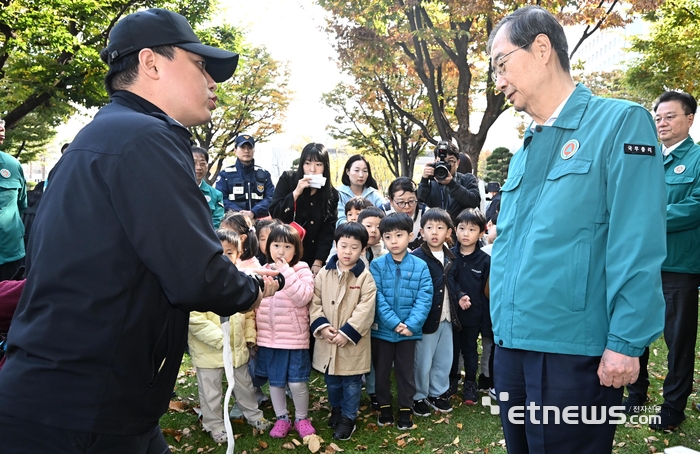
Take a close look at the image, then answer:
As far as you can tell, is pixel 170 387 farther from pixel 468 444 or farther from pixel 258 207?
pixel 258 207

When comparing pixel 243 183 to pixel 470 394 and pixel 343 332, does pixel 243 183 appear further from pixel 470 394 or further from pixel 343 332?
pixel 470 394

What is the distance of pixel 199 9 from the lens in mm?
16688

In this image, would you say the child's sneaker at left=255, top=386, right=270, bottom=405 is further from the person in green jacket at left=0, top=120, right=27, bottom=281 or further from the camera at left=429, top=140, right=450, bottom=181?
the camera at left=429, top=140, right=450, bottom=181

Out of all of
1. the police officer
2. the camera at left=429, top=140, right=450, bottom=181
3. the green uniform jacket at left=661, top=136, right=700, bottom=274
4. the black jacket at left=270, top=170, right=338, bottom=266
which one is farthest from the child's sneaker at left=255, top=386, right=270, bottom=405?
the green uniform jacket at left=661, top=136, right=700, bottom=274

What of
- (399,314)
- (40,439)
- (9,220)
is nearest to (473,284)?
(399,314)

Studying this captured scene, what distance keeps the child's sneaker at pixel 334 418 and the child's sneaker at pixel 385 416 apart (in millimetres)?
341

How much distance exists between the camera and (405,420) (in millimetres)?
4254

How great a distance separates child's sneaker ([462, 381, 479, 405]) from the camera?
473 centimetres

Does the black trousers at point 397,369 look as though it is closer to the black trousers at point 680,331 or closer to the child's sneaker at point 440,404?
the child's sneaker at point 440,404

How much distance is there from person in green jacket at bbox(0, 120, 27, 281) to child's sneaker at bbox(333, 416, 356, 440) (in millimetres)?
3354

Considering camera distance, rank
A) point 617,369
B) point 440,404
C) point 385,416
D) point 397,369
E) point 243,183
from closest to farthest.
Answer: point 617,369 < point 385,416 < point 397,369 < point 440,404 < point 243,183

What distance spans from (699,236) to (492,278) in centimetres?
243

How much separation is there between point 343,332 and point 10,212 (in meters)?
3.37

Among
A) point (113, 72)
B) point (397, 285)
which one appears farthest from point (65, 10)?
point (113, 72)
